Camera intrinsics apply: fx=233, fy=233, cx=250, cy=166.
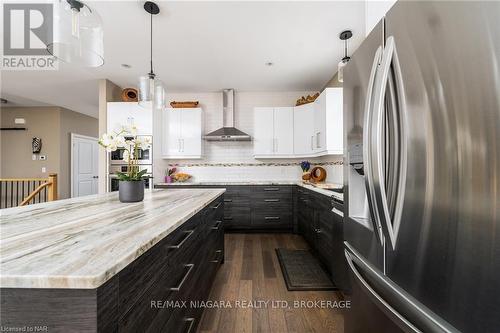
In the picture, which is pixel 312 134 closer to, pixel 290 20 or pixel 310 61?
pixel 310 61

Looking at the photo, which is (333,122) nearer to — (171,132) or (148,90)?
(148,90)

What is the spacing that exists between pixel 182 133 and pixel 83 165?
4047 millimetres

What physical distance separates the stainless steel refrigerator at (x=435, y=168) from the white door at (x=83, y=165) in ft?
23.7

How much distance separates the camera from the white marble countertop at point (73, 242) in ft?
1.64

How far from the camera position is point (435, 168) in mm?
628

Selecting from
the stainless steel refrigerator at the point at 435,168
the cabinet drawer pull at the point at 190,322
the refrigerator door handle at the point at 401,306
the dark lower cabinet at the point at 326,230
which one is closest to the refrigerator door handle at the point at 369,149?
the stainless steel refrigerator at the point at 435,168

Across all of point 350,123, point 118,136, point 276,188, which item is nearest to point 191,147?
point 276,188

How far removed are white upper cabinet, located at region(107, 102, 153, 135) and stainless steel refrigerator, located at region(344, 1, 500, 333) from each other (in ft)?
12.1

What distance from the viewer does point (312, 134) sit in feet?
12.5

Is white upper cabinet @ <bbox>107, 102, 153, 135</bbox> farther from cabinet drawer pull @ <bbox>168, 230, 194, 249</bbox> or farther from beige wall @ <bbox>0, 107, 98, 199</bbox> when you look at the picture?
cabinet drawer pull @ <bbox>168, 230, 194, 249</bbox>

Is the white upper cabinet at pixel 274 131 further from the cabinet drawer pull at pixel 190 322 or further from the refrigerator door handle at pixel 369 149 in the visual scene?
the refrigerator door handle at pixel 369 149

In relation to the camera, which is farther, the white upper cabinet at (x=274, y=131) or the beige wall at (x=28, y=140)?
the beige wall at (x=28, y=140)

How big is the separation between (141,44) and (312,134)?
8.89ft

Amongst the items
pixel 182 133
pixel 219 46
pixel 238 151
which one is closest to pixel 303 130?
pixel 238 151
